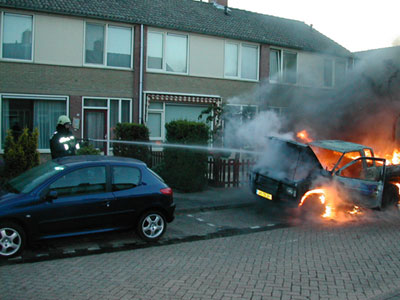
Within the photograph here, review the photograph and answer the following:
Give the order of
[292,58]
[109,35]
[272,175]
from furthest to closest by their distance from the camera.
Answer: [292,58] → [109,35] → [272,175]

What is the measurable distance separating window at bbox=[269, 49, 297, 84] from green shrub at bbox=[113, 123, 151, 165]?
9.31 m

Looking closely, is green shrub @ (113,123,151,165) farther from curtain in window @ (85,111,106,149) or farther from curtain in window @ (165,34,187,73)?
curtain in window @ (165,34,187,73)

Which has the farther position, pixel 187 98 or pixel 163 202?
pixel 187 98

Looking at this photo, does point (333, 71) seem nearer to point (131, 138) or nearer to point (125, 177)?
point (131, 138)

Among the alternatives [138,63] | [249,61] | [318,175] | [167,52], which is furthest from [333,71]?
[318,175]

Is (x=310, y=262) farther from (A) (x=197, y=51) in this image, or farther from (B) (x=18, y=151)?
(A) (x=197, y=51)

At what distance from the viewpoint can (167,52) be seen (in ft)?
58.6

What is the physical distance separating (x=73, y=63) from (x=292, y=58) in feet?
37.1

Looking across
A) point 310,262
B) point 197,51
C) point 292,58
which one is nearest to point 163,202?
point 310,262

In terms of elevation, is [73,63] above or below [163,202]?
above

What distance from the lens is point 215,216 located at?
9.75 m

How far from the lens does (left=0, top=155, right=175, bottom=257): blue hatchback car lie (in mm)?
6281

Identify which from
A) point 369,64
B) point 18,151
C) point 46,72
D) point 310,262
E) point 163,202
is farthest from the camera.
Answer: point 369,64

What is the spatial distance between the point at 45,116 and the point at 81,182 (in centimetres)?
981
